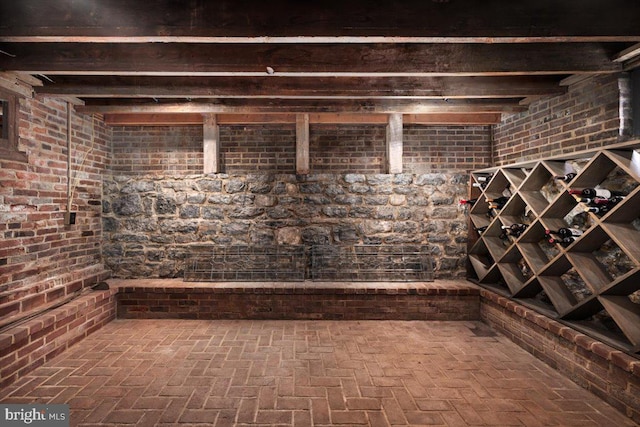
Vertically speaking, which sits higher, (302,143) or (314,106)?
(314,106)

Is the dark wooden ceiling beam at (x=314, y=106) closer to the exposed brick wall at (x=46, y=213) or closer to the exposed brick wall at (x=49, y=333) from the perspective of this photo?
the exposed brick wall at (x=46, y=213)

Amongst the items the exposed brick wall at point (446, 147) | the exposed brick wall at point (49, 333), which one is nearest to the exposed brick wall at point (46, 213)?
the exposed brick wall at point (49, 333)

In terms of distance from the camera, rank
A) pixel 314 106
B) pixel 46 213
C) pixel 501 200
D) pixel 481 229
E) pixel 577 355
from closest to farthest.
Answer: pixel 577 355
pixel 46 213
pixel 314 106
pixel 501 200
pixel 481 229

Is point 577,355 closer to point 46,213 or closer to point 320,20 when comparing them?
point 320,20

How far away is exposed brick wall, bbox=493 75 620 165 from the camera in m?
2.66

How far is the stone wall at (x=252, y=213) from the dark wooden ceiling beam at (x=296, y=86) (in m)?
1.43

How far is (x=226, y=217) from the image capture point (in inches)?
166

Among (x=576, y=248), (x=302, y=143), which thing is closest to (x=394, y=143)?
(x=302, y=143)

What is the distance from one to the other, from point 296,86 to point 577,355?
3.27m

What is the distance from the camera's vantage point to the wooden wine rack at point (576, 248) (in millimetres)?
2242

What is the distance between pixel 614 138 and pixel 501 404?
92.7 inches

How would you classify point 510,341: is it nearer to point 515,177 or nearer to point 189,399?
point 515,177

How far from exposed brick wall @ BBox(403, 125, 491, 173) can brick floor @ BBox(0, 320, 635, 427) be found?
219cm

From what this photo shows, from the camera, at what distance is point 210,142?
412 centimetres
